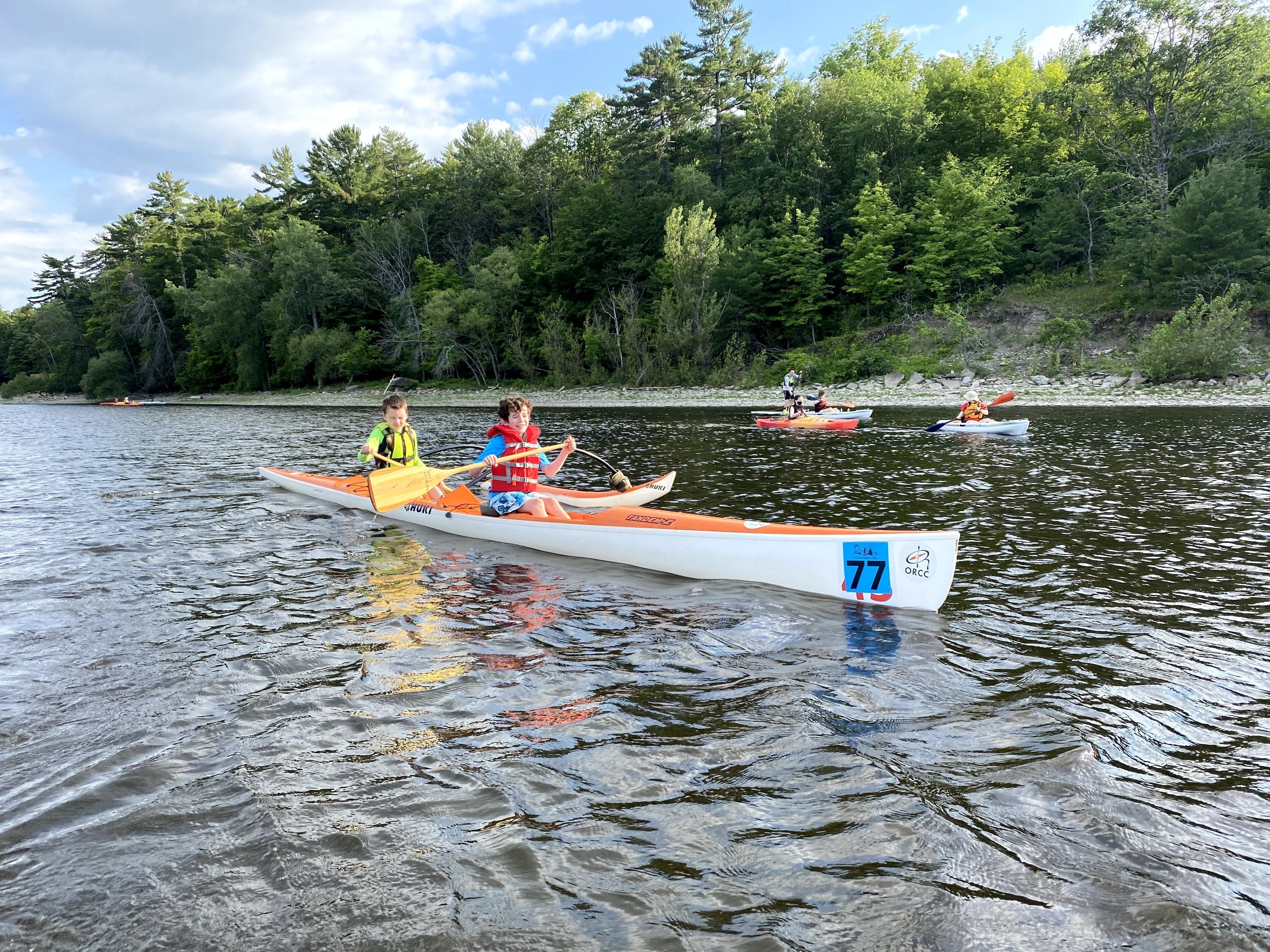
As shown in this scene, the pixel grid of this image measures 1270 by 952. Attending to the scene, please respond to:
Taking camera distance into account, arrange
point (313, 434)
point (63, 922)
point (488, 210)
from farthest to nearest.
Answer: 1. point (488, 210)
2. point (313, 434)
3. point (63, 922)

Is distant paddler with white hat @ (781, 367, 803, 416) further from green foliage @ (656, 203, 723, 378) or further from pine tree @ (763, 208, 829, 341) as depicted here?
pine tree @ (763, 208, 829, 341)

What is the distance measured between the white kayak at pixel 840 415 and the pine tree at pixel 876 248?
1805 cm

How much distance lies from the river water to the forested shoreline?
92.3ft

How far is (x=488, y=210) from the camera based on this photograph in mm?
54219

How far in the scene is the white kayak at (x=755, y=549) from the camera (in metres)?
6.00

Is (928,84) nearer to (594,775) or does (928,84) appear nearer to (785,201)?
(785,201)

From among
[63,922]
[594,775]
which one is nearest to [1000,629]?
[594,775]

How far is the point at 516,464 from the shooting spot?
351 inches

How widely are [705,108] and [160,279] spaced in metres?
52.8

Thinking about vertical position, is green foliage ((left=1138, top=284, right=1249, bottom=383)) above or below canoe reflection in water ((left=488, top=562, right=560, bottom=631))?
above

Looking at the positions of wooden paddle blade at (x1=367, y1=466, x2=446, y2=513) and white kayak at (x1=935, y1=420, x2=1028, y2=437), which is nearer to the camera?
wooden paddle blade at (x1=367, y1=466, x2=446, y2=513)

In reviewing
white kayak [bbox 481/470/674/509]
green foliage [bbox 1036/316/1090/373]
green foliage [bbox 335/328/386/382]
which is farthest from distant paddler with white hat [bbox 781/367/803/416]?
green foliage [bbox 335/328/386/382]

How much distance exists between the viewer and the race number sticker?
6.11 metres

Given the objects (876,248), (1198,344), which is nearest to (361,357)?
(876,248)
